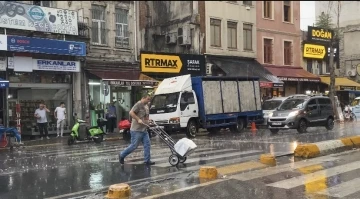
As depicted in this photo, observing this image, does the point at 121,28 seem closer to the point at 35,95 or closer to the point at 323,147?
the point at 35,95

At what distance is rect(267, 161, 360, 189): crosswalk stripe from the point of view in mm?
8127

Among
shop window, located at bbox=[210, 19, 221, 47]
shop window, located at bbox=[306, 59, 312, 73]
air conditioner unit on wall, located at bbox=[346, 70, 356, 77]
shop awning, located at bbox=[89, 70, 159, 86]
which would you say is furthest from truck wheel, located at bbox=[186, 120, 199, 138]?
shop window, located at bbox=[306, 59, 312, 73]

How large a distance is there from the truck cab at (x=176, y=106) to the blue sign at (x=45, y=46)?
468 centimetres

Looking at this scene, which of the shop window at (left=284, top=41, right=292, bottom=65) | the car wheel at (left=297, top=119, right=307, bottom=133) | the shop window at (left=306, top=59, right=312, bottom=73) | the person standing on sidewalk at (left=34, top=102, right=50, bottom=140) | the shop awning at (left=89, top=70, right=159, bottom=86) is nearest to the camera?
the person standing on sidewalk at (left=34, top=102, right=50, bottom=140)

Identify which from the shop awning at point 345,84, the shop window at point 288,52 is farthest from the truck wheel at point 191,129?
the shop window at point 288,52

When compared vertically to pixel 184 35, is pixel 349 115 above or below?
below

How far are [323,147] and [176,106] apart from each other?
8.65 metres

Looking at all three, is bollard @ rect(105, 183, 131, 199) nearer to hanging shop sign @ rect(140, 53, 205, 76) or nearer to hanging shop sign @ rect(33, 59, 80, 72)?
hanging shop sign @ rect(33, 59, 80, 72)

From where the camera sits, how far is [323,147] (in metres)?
12.3

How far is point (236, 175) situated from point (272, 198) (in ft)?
6.88

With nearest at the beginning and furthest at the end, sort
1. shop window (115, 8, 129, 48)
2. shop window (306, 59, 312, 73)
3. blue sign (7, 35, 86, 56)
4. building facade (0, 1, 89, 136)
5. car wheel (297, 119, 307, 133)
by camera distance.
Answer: blue sign (7, 35, 86, 56) → building facade (0, 1, 89, 136) → car wheel (297, 119, 307, 133) → shop window (115, 8, 129, 48) → shop window (306, 59, 312, 73)

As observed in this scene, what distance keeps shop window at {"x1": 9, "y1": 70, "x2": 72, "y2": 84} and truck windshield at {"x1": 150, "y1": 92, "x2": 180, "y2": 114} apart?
17.2 ft

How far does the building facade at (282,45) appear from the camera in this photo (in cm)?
3481

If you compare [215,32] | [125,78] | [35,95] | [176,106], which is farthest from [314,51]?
[35,95]
